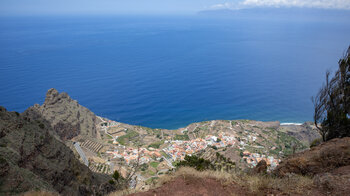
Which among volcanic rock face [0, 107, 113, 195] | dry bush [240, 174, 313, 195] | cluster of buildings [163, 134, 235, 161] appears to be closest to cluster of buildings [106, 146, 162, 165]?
cluster of buildings [163, 134, 235, 161]

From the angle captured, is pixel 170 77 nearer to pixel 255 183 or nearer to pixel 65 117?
pixel 65 117

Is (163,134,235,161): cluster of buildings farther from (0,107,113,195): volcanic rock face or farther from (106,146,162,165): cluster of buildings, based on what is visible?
(0,107,113,195): volcanic rock face

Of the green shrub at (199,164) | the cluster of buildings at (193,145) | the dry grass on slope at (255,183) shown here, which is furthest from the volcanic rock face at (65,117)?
the dry grass on slope at (255,183)

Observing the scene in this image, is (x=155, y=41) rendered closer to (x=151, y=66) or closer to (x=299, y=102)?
(x=151, y=66)

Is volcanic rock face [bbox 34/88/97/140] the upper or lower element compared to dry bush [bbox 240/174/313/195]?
lower

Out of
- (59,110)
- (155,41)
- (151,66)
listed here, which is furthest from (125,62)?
(59,110)

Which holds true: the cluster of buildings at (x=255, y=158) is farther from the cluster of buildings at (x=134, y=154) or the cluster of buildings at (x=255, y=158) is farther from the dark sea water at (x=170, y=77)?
the dark sea water at (x=170, y=77)
